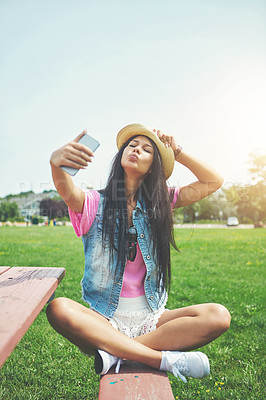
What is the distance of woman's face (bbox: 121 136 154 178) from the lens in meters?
2.45

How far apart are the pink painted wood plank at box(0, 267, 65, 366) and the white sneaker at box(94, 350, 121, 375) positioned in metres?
0.38

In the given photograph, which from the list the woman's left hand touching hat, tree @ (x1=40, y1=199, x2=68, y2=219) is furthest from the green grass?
tree @ (x1=40, y1=199, x2=68, y2=219)

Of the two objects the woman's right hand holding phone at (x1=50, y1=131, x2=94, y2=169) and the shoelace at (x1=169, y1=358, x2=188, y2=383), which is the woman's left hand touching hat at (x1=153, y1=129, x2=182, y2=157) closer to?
the woman's right hand holding phone at (x1=50, y1=131, x2=94, y2=169)

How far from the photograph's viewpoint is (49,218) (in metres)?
39.9

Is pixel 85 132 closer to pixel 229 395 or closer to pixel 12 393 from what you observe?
pixel 12 393

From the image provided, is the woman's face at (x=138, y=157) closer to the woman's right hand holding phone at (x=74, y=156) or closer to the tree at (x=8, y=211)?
the woman's right hand holding phone at (x=74, y=156)

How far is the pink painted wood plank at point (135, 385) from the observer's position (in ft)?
4.17

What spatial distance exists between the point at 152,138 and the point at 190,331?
1384 millimetres

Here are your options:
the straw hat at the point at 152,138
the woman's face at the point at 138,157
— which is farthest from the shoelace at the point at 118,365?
the straw hat at the point at 152,138

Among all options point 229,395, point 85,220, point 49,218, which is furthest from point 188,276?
point 49,218

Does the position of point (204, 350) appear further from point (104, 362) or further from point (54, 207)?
point (54, 207)

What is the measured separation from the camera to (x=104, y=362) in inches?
61.6

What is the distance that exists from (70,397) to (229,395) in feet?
3.60

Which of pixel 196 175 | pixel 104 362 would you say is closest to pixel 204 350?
pixel 196 175
